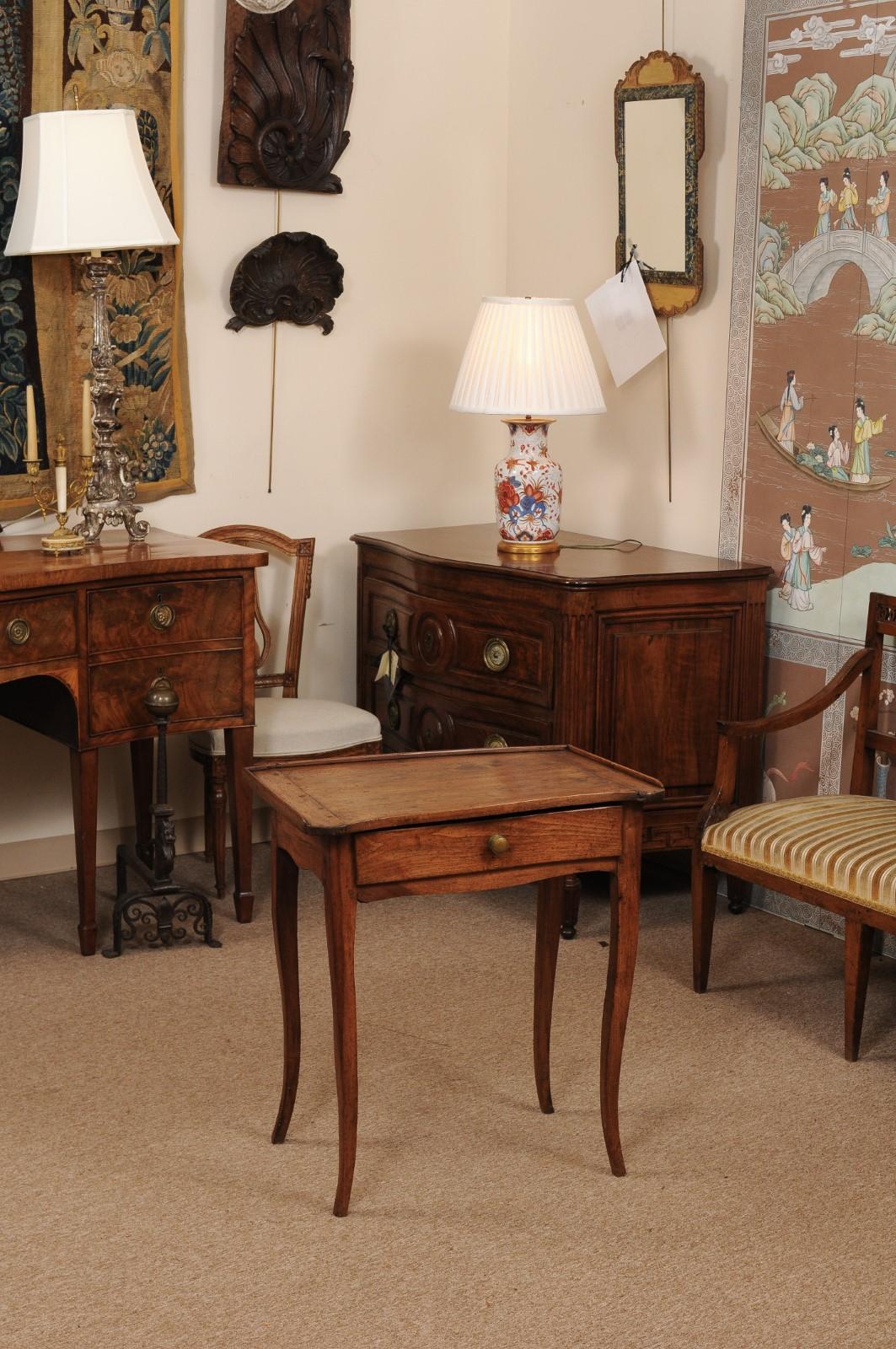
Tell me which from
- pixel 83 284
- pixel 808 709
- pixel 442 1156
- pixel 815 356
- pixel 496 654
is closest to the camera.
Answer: pixel 442 1156

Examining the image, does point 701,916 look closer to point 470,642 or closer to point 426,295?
point 470,642

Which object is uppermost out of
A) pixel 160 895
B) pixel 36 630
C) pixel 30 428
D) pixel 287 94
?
pixel 287 94

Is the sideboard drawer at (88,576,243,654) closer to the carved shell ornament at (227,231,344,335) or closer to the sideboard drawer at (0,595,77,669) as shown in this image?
the sideboard drawer at (0,595,77,669)

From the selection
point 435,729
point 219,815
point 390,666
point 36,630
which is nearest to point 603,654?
point 435,729

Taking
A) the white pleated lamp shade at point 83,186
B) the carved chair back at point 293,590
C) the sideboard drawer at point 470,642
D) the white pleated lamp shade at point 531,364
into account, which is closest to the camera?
the white pleated lamp shade at point 83,186

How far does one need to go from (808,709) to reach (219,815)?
1609 mm

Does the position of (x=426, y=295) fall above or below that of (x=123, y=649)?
above

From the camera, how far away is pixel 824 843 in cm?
317

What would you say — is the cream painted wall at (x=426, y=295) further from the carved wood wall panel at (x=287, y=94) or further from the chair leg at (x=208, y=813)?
the chair leg at (x=208, y=813)

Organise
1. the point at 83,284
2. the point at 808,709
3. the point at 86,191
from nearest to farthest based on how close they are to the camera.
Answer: the point at 808,709, the point at 86,191, the point at 83,284

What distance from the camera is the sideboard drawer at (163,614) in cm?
357

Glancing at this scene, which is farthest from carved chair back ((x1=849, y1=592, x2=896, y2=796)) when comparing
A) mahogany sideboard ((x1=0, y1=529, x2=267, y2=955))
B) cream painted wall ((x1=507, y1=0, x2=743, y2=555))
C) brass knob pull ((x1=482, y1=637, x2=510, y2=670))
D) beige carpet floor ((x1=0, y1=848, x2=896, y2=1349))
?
mahogany sideboard ((x1=0, y1=529, x2=267, y2=955))

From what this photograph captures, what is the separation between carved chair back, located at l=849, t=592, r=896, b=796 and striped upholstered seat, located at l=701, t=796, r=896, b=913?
16 centimetres

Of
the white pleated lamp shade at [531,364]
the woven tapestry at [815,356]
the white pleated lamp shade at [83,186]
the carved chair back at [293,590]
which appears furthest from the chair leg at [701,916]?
the white pleated lamp shade at [83,186]
